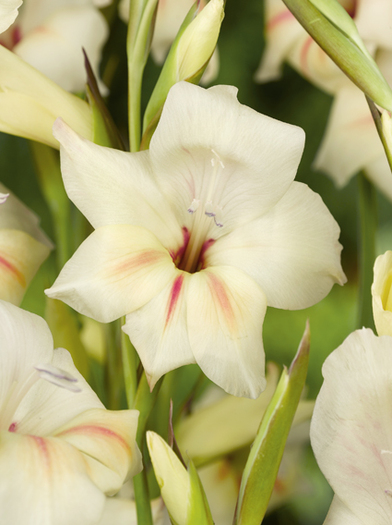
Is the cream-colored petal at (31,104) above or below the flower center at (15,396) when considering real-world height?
above

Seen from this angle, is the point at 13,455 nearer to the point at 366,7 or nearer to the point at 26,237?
the point at 26,237

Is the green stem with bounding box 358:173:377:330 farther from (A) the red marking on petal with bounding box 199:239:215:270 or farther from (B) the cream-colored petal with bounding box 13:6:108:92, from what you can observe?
(B) the cream-colored petal with bounding box 13:6:108:92

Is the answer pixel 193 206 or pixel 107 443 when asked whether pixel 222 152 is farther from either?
pixel 107 443

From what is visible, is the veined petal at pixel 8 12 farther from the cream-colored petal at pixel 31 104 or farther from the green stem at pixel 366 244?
the green stem at pixel 366 244

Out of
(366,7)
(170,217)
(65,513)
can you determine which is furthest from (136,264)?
(366,7)

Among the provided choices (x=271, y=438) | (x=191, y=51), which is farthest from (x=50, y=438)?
(x=191, y=51)

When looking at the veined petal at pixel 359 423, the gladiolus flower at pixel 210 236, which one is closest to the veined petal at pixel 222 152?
the gladiolus flower at pixel 210 236
